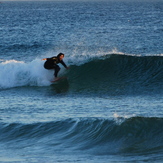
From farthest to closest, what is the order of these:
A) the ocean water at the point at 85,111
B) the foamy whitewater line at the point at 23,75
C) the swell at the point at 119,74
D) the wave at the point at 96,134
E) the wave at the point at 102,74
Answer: the foamy whitewater line at the point at 23,75
the wave at the point at 102,74
the swell at the point at 119,74
the wave at the point at 96,134
the ocean water at the point at 85,111

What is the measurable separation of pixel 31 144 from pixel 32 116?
6.12ft

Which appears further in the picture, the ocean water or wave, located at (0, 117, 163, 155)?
wave, located at (0, 117, 163, 155)

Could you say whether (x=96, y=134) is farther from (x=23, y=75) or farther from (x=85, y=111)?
(x=23, y=75)

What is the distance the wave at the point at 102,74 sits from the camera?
1753cm

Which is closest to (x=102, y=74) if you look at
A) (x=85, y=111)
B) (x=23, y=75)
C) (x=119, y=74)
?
(x=119, y=74)

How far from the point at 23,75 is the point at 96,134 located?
26.6 feet

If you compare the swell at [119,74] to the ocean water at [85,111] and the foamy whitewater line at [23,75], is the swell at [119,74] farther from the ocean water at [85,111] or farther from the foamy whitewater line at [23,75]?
the foamy whitewater line at [23,75]

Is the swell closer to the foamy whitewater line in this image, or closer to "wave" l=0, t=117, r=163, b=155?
the foamy whitewater line

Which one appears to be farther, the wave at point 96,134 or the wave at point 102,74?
the wave at point 102,74

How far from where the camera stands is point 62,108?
536 inches

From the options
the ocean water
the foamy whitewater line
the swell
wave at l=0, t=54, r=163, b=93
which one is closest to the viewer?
the ocean water

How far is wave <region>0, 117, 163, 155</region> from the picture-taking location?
10.7 meters

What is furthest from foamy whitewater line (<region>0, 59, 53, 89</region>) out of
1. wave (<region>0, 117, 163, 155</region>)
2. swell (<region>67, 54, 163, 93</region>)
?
wave (<region>0, 117, 163, 155</region>)

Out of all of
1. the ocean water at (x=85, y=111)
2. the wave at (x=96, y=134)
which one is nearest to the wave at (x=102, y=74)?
the ocean water at (x=85, y=111)
